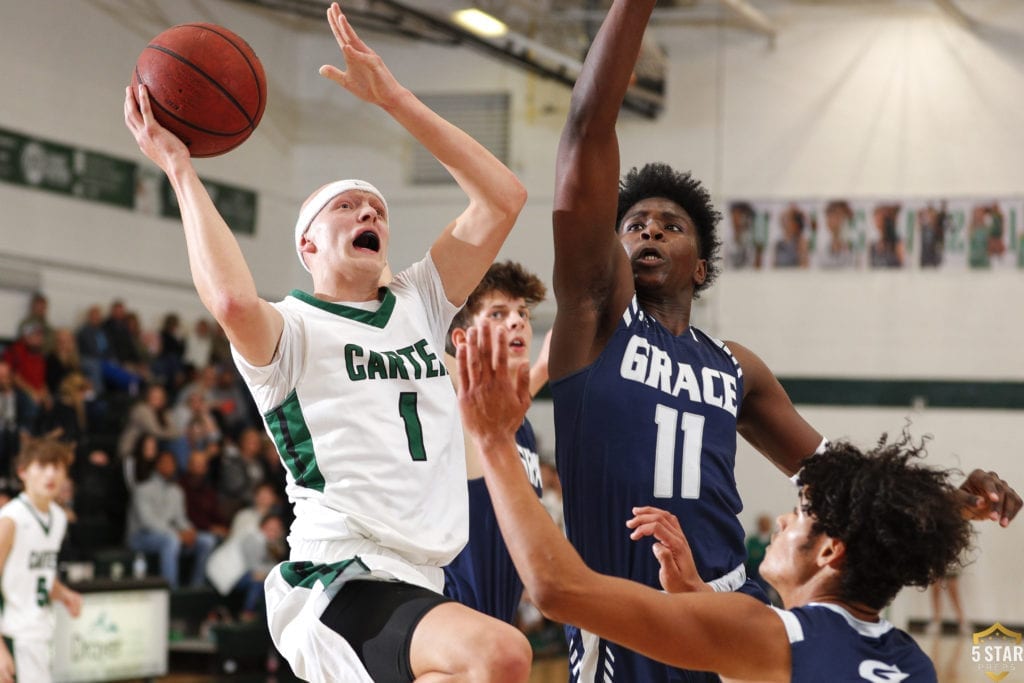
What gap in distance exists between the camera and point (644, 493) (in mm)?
3570

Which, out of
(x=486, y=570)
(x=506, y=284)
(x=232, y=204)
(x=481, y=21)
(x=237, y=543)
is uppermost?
(x=481, y=21)

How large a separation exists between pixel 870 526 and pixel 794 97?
52.5 feet

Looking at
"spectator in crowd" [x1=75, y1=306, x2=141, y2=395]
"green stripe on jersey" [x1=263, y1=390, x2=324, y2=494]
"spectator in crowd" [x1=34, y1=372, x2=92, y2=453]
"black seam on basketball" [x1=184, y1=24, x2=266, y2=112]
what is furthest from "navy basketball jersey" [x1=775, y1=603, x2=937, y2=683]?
"spectator in crowd" [x1=75, y1=306, x2=141, y2=395]

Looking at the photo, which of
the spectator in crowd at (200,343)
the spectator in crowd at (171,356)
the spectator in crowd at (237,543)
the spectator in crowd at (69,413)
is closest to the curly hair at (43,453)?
the spectator in crowd at (69,413)

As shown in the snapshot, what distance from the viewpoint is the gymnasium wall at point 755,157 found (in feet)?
51.5

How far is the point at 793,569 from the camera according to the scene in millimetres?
2781

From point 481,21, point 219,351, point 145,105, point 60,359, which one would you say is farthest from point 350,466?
point 219,351

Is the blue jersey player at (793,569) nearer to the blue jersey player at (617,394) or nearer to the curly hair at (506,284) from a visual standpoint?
the blue jersey player at (617,394)

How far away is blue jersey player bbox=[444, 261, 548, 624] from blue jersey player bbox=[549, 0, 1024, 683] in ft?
2.39

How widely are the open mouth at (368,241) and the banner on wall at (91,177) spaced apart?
467 inches

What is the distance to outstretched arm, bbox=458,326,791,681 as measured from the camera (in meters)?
2.32

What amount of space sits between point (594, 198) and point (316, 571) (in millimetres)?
1263

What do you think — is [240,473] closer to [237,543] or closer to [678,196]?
[237,543]

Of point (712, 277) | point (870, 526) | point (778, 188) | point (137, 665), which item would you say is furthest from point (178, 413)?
point (870, 526)
